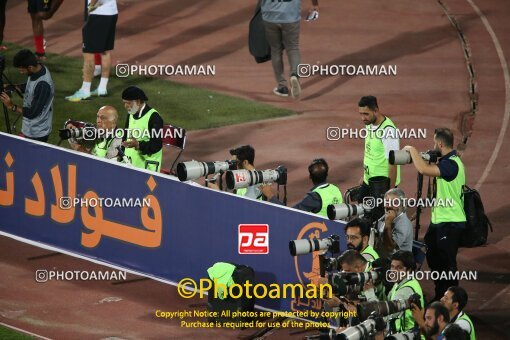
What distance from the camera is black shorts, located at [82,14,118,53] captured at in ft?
68.5

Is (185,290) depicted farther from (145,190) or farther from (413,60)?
(413,60)

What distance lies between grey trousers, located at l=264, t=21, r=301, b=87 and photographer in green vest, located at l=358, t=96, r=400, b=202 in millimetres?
6179

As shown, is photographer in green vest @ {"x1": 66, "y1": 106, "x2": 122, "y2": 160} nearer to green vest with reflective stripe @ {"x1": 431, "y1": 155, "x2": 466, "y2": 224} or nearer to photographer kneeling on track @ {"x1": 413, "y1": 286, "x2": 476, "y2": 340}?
green vest with reflective stripe @ {"x1": 431, "y1": 155, "x2": 466, "y2": 224}

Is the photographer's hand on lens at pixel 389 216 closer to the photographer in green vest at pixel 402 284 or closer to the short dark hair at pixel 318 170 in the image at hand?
the photographer in green vest at pixel 402 284

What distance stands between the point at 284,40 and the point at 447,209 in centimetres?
791

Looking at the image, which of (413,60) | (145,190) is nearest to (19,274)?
(145,190)

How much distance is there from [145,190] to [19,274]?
6.56ft

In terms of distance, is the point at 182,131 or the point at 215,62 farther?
the point at 215,62

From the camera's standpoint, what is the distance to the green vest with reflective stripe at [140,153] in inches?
612

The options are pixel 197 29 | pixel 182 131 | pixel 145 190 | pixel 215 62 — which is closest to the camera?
pixel 145 190

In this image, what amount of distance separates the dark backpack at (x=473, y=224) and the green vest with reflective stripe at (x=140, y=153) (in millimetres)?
3970

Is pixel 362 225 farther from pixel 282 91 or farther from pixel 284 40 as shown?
pixel 282 91

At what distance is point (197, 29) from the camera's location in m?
25.9

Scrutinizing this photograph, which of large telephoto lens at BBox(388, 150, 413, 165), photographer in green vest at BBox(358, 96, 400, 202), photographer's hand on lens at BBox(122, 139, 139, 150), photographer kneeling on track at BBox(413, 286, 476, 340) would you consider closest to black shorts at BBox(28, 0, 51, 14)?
photographer's hand on lens at BBox(122, 139, 139, 150)
